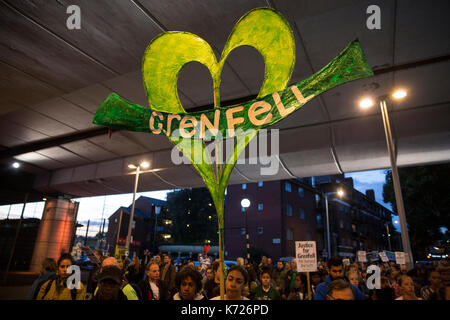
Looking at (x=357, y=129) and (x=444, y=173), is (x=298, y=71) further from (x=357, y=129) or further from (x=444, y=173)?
(x=444, y=173)

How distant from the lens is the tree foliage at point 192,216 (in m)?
41.3

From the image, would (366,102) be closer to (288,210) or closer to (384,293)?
(384,293)

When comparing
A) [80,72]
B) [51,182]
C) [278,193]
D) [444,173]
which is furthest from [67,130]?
[278,193]

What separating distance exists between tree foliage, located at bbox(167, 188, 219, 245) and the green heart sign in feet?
127

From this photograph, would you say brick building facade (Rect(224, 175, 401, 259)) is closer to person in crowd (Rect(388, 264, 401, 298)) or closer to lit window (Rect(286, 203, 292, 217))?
lit window (Rect(286, 203, 292, 217))

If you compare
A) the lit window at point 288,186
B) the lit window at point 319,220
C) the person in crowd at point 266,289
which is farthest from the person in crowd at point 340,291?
the lit window at point 319,220

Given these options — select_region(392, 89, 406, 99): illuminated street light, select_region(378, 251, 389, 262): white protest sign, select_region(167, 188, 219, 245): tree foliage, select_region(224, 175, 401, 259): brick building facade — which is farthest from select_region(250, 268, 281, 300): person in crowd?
select_region(167, 188, 219, 245): tree foliage

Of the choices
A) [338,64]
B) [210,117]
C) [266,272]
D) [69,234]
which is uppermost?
[338,64]

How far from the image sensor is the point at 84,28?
4.10 meters

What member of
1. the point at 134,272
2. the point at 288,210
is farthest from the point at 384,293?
the point at 288,210

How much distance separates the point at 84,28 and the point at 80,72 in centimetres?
119

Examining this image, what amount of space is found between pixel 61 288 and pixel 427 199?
23.7 meters

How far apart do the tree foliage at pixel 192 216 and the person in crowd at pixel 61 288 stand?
123 ft

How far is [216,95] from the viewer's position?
3240 millimetres
